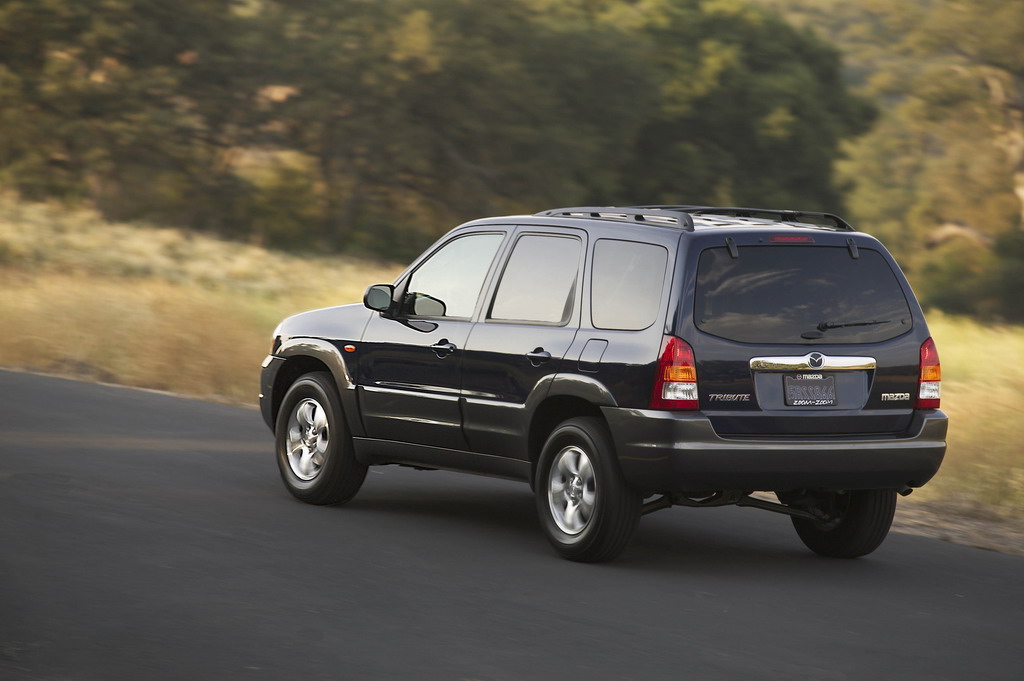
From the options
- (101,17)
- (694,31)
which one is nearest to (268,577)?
(101,17)

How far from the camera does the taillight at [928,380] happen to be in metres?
8.16

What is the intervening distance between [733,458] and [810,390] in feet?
1.84

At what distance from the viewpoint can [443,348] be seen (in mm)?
8938

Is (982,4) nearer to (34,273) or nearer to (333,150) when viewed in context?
(333,150)

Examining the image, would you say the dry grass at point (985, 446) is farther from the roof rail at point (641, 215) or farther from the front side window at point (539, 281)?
the front side window at point (539, 281)

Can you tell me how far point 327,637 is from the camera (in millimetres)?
6297

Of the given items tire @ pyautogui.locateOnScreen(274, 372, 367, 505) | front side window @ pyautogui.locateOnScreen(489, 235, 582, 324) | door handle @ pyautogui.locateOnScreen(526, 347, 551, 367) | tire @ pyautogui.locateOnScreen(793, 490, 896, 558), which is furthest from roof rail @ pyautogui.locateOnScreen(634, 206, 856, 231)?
tire @ pyautogui.locateOnScreen(274, 372, 367, 505)

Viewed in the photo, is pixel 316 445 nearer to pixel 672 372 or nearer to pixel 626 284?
pixel 626 284

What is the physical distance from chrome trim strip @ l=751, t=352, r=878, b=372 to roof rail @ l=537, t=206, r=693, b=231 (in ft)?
2.49

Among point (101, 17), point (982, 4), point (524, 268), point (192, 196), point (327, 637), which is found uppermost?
point (982, 4)

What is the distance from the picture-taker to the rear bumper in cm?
757

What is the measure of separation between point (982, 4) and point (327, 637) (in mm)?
46967

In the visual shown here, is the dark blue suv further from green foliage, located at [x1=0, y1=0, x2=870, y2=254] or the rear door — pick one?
green foliage, located at [x1=0, y1=0, x2=870, y2=254]

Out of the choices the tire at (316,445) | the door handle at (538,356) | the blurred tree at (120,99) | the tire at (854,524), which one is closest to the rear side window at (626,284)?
the door handle at (538,356)
